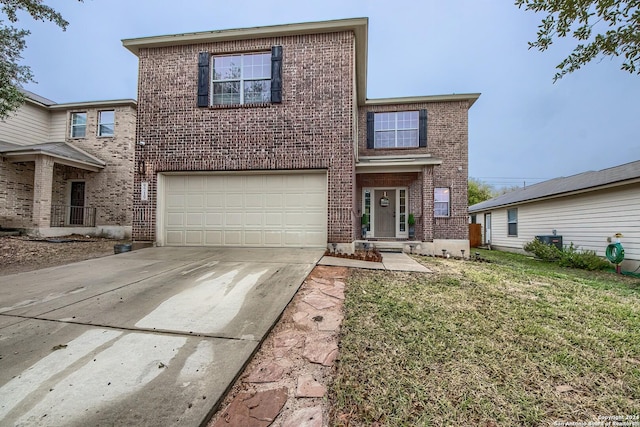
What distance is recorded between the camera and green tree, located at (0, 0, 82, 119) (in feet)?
21.0

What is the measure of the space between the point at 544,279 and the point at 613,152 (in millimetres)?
140554

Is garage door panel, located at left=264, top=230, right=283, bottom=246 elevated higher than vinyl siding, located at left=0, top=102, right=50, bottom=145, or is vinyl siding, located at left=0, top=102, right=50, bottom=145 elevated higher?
vinyl siding, located at left=0, top=102, right=50, bottom=145

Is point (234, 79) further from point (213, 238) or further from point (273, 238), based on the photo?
point (273, 238)

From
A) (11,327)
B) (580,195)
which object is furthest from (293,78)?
(580,195)

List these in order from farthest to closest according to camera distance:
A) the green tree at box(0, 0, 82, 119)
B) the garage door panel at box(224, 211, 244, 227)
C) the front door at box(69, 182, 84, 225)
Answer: the front door at box(69, 182, 84, 225) < the garage door panel at box(224, 211, 244, 227) < the green tree at box(0, 0, 82, 119)

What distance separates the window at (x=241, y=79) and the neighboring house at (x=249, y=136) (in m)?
0.03

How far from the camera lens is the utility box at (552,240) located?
1105 cm

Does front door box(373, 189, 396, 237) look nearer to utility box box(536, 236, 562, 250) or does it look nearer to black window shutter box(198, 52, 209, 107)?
utility box box(536, 236, 562, 250)

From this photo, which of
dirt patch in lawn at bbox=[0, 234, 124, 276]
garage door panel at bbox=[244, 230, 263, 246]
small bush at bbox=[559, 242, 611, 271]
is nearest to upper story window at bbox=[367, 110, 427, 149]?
small bush at bbox=[559, 242, 611, 271]

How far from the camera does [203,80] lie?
300 inches

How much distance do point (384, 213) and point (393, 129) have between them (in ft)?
11.8

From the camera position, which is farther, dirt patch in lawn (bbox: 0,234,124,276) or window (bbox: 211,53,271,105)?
window (bbox: 211,53,271,105)

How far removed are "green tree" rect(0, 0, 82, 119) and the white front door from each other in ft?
34.7

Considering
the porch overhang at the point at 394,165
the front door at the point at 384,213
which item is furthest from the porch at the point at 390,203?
the porch overhang at the point at 394,165
